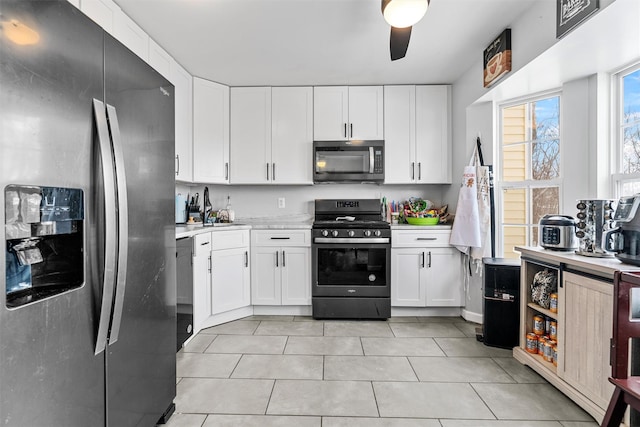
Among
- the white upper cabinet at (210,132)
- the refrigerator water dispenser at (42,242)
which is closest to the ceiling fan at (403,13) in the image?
the refrigerator water dispenser at (42,242)

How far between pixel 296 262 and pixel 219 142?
1500 mm

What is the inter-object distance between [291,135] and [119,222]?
257 cm

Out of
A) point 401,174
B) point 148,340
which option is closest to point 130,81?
point 148,340

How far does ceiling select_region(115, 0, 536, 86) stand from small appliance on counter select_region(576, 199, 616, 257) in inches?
52.8

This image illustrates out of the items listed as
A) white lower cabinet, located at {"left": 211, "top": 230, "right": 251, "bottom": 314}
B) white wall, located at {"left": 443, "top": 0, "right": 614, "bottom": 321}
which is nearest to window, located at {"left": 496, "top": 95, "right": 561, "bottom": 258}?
white wall, located at {"left": 443, "top": 0, "right": 614, "bottom": 321}

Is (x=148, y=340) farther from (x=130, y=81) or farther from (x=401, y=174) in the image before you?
(x=401, y=174)

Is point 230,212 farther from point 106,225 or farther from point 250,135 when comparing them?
point 106,225

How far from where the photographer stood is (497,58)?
8.21ft

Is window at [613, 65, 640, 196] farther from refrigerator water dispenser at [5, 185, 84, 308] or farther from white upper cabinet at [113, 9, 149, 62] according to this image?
white upper cabinet at [113, 9, 149, 62]

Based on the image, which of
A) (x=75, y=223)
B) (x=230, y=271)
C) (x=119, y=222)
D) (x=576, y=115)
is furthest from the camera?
(x=230, y=271)

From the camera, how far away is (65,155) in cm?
99

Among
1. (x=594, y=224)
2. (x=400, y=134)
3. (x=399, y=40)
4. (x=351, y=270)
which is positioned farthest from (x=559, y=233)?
(x=400, y=134)

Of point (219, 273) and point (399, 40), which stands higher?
point (399, 40)

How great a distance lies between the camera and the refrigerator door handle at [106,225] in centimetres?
112
